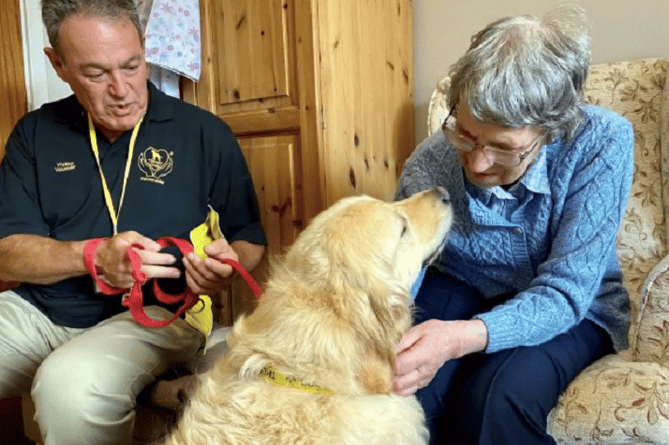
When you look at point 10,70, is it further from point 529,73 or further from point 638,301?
point 638,301

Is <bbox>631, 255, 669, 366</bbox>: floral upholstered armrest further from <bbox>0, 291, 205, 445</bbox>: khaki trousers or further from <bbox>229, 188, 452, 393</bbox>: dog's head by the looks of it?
<bbox>0, 291, 205, 445</bbox>: khaki trousers

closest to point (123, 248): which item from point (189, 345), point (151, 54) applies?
point (189, 345)

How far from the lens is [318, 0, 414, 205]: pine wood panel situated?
80.1 inches

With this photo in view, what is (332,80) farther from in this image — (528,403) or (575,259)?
(528,403)

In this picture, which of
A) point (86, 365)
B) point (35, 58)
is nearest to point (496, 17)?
point (86, 365)

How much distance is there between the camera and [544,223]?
4.64 feet

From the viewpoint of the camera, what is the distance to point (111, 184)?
1726mm

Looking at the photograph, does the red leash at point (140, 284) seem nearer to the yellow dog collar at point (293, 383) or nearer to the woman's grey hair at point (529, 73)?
the yellow dog collar at point (293, 383)

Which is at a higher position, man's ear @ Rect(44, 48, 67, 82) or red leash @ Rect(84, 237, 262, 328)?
man's ear @ Rect(44, 48, 67, 82)

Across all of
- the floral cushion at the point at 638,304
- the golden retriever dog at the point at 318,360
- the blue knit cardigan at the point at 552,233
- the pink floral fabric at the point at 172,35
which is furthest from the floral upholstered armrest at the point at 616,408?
the pink floral fabric at the point at 172,35

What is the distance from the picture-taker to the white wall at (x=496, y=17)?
2020 mm

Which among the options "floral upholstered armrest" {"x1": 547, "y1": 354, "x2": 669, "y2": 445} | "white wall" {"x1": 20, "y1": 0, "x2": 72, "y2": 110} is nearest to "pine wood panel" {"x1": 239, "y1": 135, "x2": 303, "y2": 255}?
"floral upholstered armrest" {"x1": 547, "y1": 354, "x2": 669, "y2": 445}

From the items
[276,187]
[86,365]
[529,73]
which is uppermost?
[529,73]

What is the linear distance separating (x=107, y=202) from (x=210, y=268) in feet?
1.47
